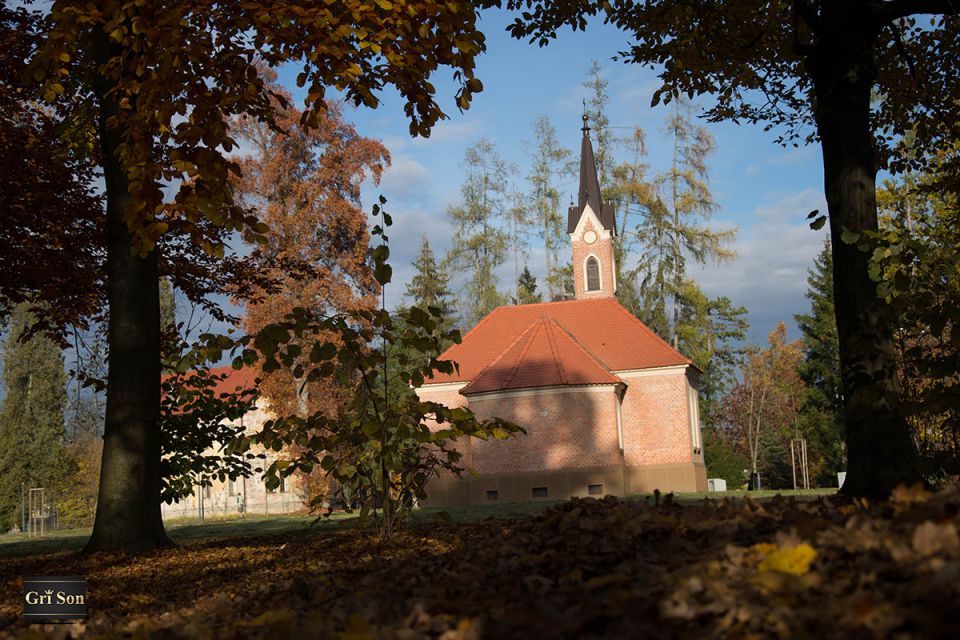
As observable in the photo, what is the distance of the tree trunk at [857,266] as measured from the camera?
5957mm

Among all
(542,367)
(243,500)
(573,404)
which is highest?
(542,367)

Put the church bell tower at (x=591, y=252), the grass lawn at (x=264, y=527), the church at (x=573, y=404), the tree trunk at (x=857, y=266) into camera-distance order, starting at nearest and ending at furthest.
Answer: the tree trunk at (x=857, y=266) → the grass lawn at (x=264, y=527) → the church at (x=573, y=404) → the church bell tower at (x=591, y=252)

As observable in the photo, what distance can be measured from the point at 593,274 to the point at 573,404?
1095 centimetres

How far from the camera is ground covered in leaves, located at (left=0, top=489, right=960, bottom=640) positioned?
7.09 feet

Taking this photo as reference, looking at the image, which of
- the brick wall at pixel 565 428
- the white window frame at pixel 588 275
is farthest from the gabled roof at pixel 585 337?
the brick wall at pixel 565 428

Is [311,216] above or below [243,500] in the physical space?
above

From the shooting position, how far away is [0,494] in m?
45.9

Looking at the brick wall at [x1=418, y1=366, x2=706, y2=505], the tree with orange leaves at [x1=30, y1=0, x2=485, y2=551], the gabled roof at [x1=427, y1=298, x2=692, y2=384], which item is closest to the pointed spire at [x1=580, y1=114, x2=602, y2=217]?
the gabled roof at [x1=427, y1=298, x2=692, y2=384]

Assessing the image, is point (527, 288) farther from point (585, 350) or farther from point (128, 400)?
point (128, 400)

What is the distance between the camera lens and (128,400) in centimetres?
882

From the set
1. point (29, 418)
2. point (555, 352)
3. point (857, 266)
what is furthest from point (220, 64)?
point (29, 418)

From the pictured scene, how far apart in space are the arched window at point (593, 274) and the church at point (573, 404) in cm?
64

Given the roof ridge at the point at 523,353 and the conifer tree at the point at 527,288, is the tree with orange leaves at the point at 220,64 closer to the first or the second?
the roof ridge at the point at 523,353

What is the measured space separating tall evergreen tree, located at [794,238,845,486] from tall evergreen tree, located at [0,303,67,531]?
39073 millimetres
